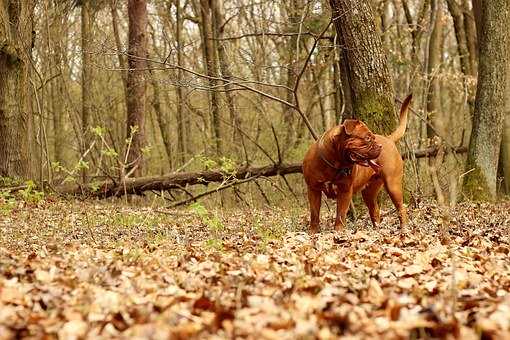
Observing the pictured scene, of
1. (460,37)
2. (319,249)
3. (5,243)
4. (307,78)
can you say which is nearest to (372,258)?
(319,249)

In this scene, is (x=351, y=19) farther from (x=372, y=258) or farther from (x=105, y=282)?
(x=105, y=282)

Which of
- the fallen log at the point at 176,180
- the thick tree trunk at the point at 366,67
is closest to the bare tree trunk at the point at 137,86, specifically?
the fallen log at the point at 176,180

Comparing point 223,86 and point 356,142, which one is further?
point 223,86

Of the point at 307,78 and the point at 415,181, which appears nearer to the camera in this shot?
the point at 415,181

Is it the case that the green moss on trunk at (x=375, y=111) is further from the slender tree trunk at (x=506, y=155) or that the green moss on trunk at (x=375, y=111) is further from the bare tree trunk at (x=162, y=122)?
the bare tree trunk at (x=162, y=122)

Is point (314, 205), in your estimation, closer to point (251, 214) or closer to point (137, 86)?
point (251, 214)

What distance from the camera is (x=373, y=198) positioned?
9.64 meters

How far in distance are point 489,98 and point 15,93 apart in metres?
10.0

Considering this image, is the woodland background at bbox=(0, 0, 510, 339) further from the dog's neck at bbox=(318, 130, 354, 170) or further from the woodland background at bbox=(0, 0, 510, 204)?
the dog's neck at bbox=(318, 130, 354, 170)

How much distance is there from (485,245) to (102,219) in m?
6.22

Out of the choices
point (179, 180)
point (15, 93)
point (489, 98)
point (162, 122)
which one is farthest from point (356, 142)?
point (162, 122)

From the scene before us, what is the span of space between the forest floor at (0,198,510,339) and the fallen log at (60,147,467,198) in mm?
6261

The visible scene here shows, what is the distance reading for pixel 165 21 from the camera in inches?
1050

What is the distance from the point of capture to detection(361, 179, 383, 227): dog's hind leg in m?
9.53
